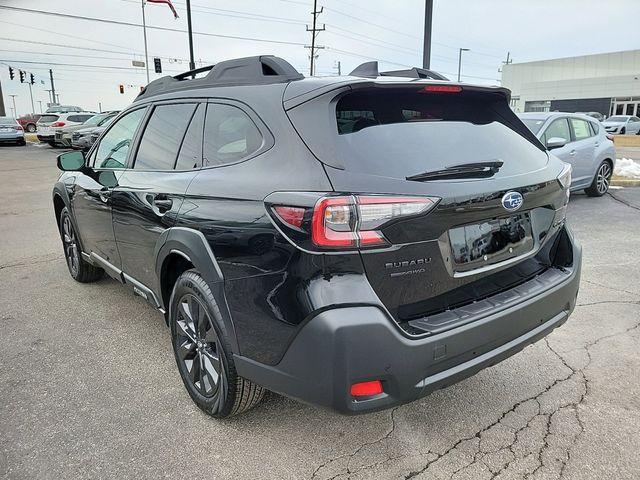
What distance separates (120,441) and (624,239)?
6341 mm

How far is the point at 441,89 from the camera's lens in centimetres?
238

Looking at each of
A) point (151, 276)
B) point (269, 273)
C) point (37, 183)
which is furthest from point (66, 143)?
point (269, 273)

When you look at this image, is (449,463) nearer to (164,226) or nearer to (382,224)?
(382,224)

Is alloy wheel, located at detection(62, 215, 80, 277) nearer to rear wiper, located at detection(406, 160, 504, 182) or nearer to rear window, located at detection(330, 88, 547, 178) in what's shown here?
rear window, located at detection(330, 88, 547, 178)

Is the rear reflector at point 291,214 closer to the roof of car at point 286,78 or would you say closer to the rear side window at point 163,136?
the roof of car at point 286,78

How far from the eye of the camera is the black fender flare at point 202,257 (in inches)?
90.4

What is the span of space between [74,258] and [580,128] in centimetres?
851

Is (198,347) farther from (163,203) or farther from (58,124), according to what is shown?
(58,124)

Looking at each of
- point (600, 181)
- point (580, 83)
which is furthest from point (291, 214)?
point (580, 83)

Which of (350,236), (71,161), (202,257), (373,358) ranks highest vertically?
(71,161)

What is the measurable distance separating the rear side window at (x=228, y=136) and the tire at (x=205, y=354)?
2.07 feet

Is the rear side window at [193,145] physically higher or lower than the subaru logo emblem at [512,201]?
higher

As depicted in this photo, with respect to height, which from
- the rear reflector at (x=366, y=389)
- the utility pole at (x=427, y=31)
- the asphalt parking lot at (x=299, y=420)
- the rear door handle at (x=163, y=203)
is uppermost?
the utility pole at (x=427, y=31)

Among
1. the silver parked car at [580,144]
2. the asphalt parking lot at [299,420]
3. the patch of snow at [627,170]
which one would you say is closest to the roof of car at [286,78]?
the asphalt parking lot at [299,420]
